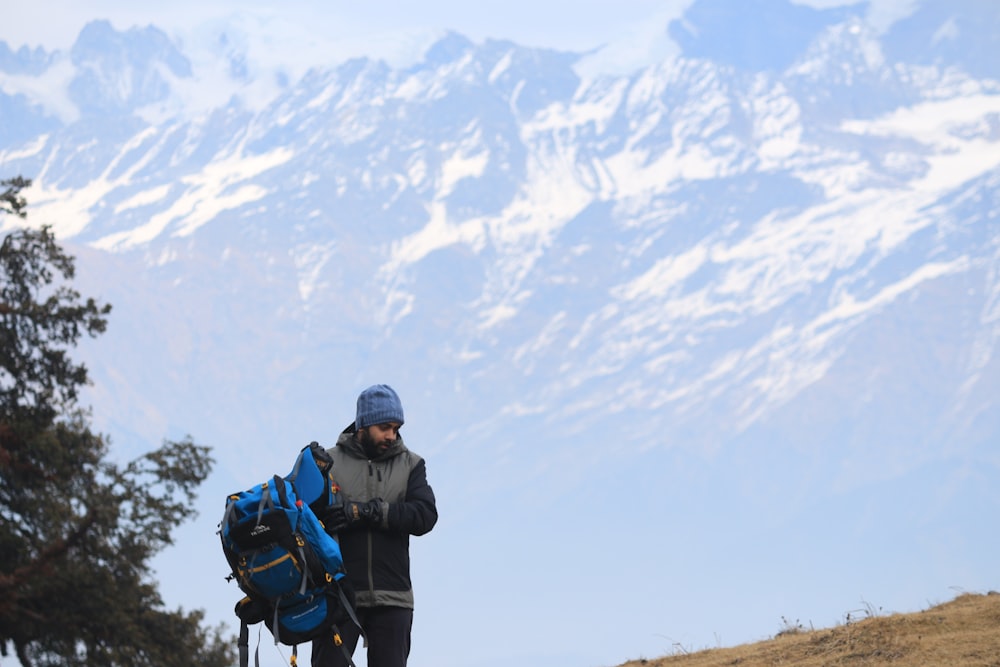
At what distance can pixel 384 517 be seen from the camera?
32.6ft

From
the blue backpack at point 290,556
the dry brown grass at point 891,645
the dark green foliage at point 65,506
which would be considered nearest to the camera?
the blue backpack at point 290,556

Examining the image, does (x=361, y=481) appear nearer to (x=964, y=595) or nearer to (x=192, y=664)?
(x=964, y=595)

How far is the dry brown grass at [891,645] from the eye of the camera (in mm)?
13258

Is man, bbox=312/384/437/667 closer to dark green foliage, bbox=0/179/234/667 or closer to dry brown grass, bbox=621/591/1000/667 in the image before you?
dry brown grass, bbox=621/591/1000/667

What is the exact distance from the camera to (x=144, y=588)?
2806cm

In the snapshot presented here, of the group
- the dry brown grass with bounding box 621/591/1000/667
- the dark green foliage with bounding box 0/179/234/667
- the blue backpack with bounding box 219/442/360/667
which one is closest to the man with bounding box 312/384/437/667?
the blue backpack with bounding box 219/442/360/667

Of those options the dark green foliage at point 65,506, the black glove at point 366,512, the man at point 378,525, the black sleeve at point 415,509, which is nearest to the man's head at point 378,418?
the man at point 378,525

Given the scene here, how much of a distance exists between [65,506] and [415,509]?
59.7ft

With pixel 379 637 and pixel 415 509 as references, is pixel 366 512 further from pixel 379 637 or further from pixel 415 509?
pixel 379 637

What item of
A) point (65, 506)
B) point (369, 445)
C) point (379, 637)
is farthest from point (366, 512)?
point (65, 506)

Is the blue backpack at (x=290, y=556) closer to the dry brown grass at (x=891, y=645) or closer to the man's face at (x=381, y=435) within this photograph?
the man's face at (x=381, y=435)

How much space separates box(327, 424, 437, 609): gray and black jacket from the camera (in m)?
10.0

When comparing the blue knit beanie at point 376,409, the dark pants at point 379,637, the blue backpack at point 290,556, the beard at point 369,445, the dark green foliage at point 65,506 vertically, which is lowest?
the dark pants at point 379,637

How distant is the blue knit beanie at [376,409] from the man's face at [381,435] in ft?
0.10
